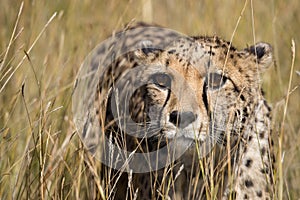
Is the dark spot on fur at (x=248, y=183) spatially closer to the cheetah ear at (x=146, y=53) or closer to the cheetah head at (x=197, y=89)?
the cheetah head at (x=197, y=89)

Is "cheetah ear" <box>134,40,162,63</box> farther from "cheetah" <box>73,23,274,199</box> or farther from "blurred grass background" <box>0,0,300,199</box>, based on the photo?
"blurred grass background" <box>0,0,300,199</box>

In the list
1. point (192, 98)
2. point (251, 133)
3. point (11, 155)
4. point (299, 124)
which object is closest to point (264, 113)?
point (251, 133)

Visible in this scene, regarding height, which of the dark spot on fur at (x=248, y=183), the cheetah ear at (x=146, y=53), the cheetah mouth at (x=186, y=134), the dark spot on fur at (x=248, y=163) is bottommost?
the dark spot on fur at (x=248, y=183)

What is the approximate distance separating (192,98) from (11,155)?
2.89ft

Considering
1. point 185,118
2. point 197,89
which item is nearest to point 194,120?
point 185,118

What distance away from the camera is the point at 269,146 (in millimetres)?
3068

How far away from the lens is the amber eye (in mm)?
3141

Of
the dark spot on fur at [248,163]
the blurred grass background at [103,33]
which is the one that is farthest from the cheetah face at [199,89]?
the blurred grass background at [103,33]

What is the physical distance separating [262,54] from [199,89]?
18.3 inches

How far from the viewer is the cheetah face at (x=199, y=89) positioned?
2924 mm

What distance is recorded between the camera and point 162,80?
3.17 metres

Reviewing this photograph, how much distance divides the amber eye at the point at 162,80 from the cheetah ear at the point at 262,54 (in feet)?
1.36

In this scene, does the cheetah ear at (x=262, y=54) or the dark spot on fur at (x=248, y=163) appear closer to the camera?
the dark spot on fur at (x=248, y=163)

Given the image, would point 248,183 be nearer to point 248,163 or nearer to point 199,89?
point 248,163
